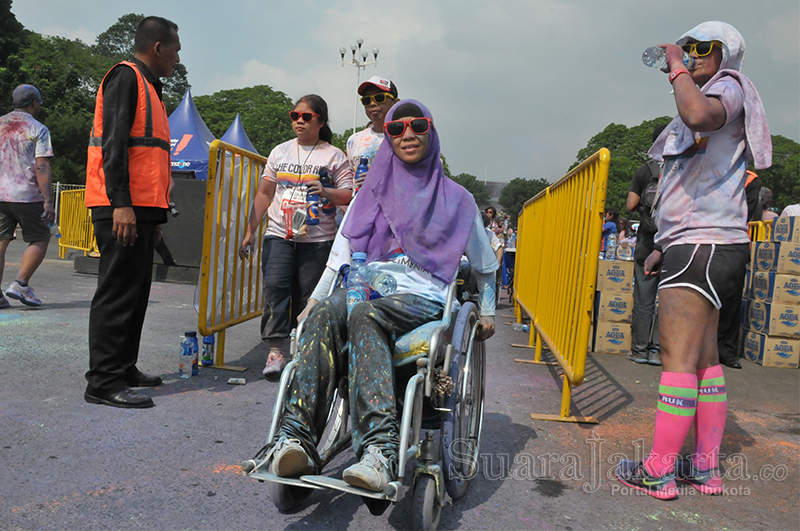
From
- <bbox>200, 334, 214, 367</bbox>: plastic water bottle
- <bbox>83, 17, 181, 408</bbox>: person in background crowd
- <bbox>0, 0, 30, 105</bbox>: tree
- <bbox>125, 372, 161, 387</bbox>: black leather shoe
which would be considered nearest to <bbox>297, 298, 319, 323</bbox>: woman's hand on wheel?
<bbox>83, 17, 181, 408</bbox>: person in background crowd

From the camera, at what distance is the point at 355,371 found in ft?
7.48

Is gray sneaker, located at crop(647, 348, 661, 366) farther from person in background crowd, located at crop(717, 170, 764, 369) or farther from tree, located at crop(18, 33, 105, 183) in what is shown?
tree, located at crop(18, 33, 105, 183)

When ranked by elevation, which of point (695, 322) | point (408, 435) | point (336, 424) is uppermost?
point (695, 322)

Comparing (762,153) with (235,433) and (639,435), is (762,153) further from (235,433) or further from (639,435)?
(235,433)

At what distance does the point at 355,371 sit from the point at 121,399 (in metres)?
1.94

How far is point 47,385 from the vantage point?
12.2ft

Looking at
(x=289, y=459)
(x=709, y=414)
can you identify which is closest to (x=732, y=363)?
(x=709, y=414)

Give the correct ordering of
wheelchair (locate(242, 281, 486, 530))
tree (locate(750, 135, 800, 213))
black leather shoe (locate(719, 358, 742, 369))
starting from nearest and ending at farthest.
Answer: wheelchair (locate(242, 281, 486, 530))
black leather shoe (locate(719, 358, 742, 369))
tree (locate(750, 135, 800, 213))

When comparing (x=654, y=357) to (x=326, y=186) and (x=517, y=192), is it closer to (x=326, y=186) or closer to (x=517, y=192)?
(x=326, y=186)

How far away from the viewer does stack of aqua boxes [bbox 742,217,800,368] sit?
251 inches

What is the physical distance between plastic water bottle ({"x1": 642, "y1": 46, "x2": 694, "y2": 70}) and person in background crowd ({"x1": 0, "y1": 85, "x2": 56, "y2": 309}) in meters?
5.90

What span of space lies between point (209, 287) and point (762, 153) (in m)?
3.73

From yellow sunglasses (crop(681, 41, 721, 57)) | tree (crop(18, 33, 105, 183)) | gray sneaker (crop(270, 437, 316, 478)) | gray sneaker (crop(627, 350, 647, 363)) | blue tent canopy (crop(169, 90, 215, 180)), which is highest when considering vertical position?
tree (crop(18, 33, 105, 183))

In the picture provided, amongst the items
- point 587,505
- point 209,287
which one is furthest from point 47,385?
point 587,505
